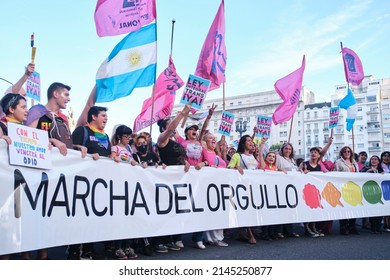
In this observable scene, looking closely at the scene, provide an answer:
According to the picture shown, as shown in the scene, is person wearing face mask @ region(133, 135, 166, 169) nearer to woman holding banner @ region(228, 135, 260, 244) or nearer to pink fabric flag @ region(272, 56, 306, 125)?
woman holding banner @ region(228, 135, 260, 244)

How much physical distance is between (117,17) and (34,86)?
4291 mm

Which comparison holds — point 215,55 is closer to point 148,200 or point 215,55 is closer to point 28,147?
point 148,200

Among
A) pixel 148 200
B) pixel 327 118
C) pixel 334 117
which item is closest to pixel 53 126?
pixel 148 200

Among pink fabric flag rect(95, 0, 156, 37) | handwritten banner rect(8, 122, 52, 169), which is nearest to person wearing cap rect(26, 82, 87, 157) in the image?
handwritten banner rect(8, 122, 52, 169)

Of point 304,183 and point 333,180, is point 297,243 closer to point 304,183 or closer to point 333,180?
point 304,183

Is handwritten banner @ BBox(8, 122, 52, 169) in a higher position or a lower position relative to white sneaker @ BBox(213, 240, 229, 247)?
higher

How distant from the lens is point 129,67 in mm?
6629

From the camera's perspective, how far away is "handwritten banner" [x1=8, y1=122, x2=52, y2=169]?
3.73 metres

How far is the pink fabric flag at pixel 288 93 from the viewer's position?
9.68 metres

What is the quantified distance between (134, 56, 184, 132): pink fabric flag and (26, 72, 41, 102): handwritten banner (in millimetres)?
2654

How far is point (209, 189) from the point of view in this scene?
5.76m

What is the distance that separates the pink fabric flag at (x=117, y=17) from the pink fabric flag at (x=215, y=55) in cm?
227

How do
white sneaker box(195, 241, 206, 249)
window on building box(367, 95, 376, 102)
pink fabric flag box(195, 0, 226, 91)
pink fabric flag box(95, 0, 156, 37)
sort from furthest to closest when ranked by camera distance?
window on building box(367, 95, 376, 102) → pink fabric flag box(195, 0, 226, 91) → pink fabric flag box(95, 0, 156, 37) → white sneaker box(195, 241, 206, 249)
